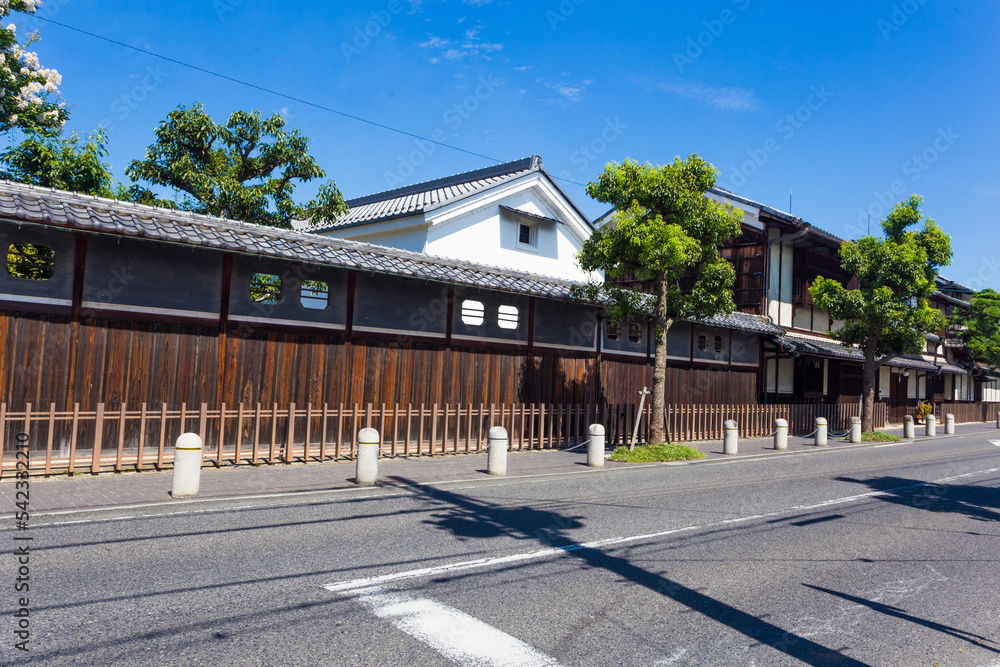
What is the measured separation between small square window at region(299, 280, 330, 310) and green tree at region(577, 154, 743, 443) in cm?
585

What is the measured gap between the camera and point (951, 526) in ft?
28.1

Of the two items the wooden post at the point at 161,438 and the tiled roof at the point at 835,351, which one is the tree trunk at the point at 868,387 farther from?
the wooden post at the point at 161,438

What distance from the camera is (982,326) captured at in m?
38.0

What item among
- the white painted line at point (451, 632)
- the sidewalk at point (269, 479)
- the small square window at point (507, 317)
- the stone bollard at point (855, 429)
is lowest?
the sidewalk at point (269, 479)

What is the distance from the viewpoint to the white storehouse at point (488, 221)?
21.2 metres

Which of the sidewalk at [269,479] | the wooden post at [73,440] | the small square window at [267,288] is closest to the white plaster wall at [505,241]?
the small square window at [267,288]

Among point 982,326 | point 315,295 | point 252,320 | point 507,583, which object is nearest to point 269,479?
point 252,320

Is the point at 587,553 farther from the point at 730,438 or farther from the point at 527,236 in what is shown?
the point at 527,236

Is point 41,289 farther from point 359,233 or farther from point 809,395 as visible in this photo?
point 809,395

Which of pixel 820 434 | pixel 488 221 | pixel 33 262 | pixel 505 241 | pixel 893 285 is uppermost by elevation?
pixel 488 221

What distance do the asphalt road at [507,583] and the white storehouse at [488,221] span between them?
13.1 meters

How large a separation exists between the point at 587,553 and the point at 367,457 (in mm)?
4367

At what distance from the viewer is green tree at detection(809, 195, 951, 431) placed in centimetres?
2172

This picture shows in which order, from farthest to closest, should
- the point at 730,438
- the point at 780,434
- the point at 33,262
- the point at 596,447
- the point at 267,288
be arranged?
the point at 780,434, the point at 730,438, the point at 267,288, the point at 596,447, the point at 33,262
